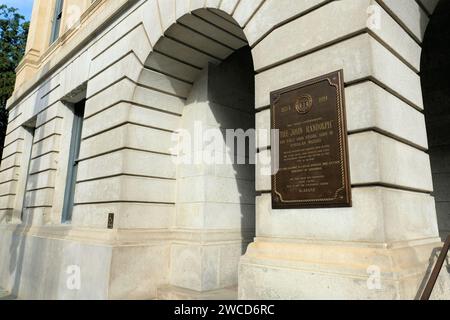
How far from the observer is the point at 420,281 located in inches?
167

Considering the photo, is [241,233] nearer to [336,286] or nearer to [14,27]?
[336,286]

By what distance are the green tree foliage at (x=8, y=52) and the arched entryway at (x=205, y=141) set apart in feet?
62.2

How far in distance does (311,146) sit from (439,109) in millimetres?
6151

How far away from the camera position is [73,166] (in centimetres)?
1201

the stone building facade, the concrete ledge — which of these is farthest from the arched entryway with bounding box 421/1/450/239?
the concrete ledge

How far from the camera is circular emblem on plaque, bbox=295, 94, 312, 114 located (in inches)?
200

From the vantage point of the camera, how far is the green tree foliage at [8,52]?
22938 mm

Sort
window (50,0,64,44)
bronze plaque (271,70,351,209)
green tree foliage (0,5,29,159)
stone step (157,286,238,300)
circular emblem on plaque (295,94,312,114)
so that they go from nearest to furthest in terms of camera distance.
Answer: bronze plaque (271,70,351,209)
circular emblem on plaque (295,94,312,114)
stone step (157,286,238,300)
window (50,0,64,44)
green tree foliage (0,5,29,159)

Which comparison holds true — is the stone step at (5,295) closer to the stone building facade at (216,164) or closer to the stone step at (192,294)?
the stone building facade at (216,164)

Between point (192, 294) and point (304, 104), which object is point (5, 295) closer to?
point (192, 294)

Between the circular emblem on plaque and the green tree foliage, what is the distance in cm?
2348

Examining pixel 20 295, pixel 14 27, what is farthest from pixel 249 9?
pixel 14 27

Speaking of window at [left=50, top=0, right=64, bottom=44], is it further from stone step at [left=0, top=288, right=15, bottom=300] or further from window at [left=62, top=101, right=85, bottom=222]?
stone step at [left=0, top=288, right=15, bottom=300]

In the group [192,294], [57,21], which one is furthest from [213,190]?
[57,21]
